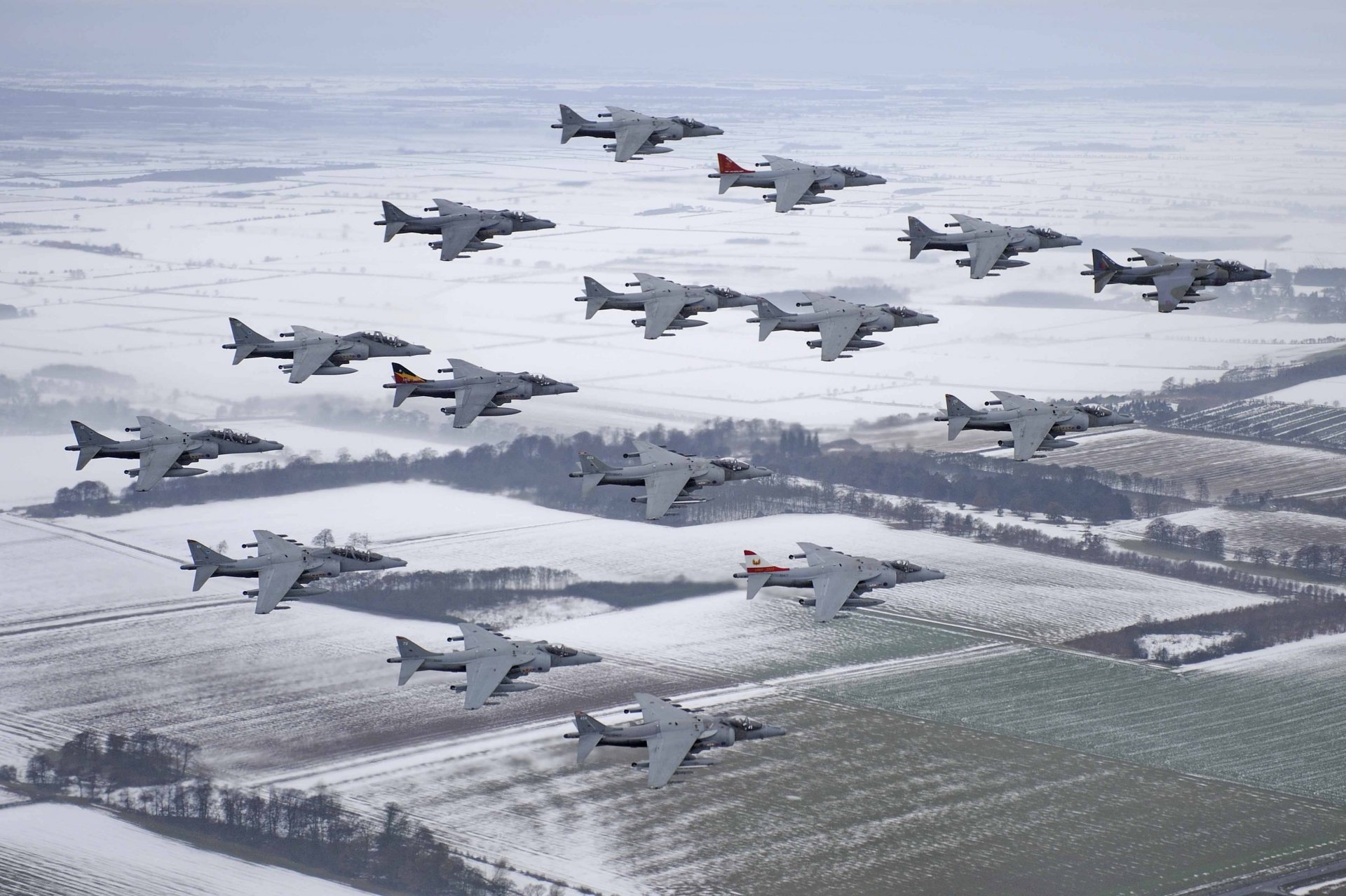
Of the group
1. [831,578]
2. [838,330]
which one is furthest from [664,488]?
[838,330]

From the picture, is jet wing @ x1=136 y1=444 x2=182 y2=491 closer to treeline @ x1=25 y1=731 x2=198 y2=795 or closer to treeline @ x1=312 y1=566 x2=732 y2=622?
treeline @ x1=25 y1=731 x2=198 y2=795

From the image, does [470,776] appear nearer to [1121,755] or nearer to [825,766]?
[825,766]

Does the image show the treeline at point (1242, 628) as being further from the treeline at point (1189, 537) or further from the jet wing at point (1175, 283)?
the jet wing at point (1175, 283)

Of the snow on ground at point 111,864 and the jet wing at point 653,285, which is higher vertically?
the jet wing at point 653,285

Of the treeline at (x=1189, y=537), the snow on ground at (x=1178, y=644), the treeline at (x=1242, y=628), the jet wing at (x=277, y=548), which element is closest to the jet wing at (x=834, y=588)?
the jet wing at (x=277, y=548)

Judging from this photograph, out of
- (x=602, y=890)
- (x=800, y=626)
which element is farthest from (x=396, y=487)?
(x=602, y=890)

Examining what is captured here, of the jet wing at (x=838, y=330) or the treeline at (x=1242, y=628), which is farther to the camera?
the treeline at (x=1242, y=628)

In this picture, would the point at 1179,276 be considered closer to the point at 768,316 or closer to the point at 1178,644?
the point at 768,316
